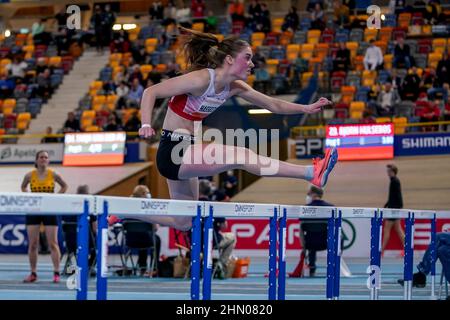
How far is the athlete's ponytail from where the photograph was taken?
23.6 ft

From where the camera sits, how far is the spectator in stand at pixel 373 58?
23953mm

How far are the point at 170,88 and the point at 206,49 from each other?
1.85ft

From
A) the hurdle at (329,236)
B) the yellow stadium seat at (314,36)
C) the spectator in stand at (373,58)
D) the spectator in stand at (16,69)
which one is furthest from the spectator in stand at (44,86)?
the hurdle at (329,236)

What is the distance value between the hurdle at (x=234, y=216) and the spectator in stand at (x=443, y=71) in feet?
54.2

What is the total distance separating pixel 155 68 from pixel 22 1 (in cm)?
568

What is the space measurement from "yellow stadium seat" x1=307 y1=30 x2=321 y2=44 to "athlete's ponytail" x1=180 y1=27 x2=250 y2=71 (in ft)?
63.0

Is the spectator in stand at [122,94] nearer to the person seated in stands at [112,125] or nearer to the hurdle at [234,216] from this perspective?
the person seated in stands at [112,125]

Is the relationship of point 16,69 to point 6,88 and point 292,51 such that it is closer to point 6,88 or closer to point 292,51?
point 6,88

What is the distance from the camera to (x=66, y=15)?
103 feet

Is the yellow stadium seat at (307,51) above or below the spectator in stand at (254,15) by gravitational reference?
below

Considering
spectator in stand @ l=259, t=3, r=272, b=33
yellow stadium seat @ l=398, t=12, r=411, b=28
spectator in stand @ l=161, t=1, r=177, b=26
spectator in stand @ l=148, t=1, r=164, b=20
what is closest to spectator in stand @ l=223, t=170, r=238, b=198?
spectator in stand @ l=259, t=3, r=272, b=33

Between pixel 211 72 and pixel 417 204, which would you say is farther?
pixel 417 204

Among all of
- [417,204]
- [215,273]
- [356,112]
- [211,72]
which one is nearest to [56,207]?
[211,72]
